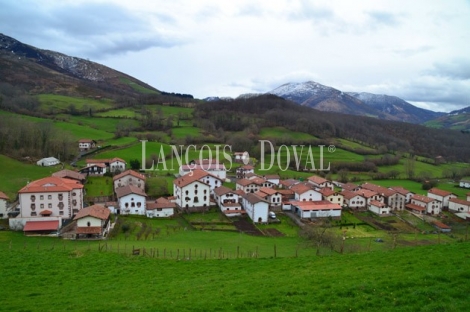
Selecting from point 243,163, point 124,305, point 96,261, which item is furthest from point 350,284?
point 243,163

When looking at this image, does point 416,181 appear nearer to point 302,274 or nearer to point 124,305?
point 302,274

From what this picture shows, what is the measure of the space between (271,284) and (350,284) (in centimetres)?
321

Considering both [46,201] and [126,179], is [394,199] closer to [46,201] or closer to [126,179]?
[126,179]

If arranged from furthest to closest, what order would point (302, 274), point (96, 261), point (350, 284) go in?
point (96, 261) < point (302, 274) < point (350, 284)

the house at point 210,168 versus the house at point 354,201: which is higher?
the house at point 210,168

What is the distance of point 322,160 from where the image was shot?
89.1 m

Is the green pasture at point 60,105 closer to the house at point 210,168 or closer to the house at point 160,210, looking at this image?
the house at point 210,168

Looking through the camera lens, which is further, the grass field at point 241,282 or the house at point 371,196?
the house at point 371,196

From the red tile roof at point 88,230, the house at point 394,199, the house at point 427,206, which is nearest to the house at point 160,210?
the red tile roof at point 88,230

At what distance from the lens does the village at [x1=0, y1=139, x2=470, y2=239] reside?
37.3m

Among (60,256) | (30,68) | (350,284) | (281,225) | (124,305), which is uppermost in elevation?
(30,68)

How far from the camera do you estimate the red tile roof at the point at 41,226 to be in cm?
3456

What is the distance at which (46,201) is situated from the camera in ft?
128

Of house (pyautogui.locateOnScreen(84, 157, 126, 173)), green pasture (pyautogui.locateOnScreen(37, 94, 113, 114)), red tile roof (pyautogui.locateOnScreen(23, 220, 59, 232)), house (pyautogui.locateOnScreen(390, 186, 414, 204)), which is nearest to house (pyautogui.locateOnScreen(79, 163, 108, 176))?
house (pyautogui.locateOnScreen(84, 157, 126, 173))
